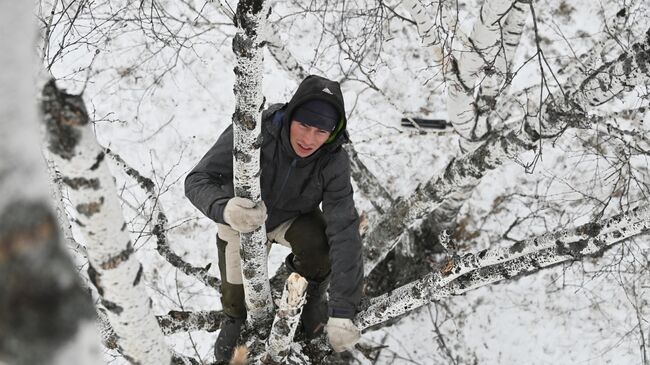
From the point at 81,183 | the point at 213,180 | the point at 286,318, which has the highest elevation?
the point at 213,180

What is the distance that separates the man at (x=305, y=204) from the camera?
283cm

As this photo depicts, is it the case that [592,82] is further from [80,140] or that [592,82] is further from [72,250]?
[72,250]

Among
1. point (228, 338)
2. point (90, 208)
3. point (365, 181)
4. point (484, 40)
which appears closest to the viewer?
point (90, 208)

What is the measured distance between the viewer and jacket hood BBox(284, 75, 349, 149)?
2.80m

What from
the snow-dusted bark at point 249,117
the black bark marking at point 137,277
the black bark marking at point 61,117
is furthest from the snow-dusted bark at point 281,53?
the black bark marking at point 61,117

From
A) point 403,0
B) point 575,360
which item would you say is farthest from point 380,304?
point 575,360

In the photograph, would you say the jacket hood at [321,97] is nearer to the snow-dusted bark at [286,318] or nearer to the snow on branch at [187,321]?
the snow-dusted bark at [286,318]

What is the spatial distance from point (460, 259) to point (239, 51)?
4.94ft

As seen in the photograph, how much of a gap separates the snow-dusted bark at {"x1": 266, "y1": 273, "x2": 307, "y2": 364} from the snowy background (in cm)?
234

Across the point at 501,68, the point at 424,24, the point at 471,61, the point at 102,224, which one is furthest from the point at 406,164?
the point at 102,224

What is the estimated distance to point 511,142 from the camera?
11.4ft

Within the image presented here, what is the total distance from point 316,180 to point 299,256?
0.46 meters

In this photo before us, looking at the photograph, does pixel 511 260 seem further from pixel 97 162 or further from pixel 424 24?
pixel 97 162

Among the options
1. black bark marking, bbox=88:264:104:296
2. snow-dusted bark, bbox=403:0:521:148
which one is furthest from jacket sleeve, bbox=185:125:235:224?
snow-dusted bark, bbox=403:0:521:148
